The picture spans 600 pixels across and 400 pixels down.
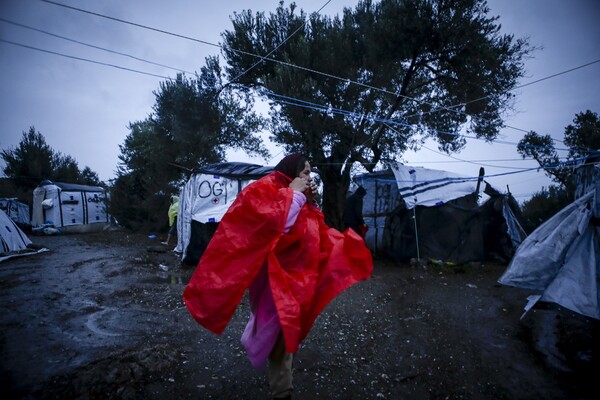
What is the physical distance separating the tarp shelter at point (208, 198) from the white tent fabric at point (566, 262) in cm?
550

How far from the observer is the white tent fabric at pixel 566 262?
132 inches

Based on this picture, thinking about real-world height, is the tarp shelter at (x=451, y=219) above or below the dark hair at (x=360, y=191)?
below

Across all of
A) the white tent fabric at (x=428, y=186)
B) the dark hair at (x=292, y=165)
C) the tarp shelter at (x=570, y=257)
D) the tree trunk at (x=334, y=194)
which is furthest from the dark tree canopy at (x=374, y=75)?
the dark hair at (x=292, y=165)

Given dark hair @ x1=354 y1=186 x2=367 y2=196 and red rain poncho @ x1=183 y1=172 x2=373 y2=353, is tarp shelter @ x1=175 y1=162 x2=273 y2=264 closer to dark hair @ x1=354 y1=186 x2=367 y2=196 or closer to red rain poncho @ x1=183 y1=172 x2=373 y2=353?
dark hair @ x1=354 y1=186 x2=367 y2=196

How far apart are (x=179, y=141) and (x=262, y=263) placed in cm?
1256

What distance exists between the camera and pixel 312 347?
129 inches

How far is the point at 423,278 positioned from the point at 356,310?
3.12 metres

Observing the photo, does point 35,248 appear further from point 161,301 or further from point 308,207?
point 308,207

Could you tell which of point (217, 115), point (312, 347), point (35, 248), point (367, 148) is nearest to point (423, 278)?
point (312, 347)

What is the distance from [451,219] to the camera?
846 cm

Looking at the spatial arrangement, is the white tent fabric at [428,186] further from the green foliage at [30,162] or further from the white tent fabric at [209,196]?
the green foliage at [30,162]

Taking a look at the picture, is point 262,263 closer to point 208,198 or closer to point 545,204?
point 208,198

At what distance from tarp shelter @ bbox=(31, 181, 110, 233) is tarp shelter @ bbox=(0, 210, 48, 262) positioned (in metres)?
7.84

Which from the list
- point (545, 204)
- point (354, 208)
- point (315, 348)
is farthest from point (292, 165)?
point (545, 204)
